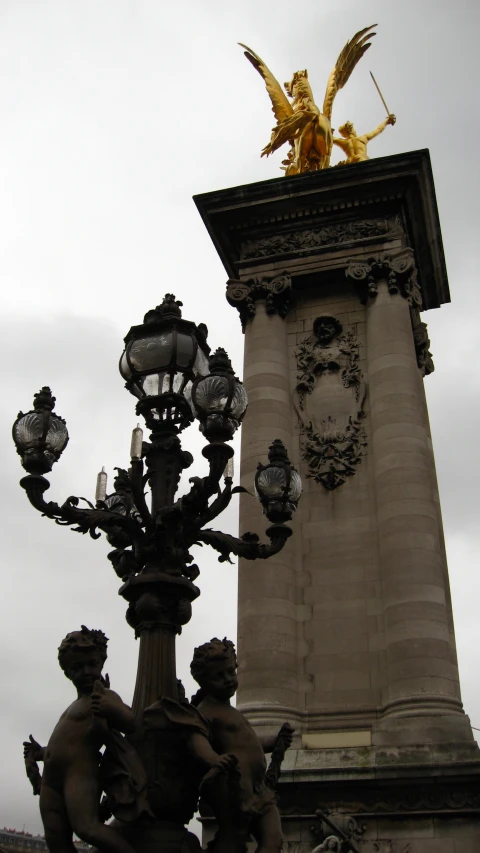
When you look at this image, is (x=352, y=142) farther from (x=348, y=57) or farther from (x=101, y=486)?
(x=101, y=486)

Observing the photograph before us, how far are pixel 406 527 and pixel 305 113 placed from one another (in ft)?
32.7

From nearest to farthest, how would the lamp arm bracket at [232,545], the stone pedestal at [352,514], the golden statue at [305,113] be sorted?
the lamp arm bracket at [232,545]
the stone pedestal at [352,514]
the golden statue at [305,113]

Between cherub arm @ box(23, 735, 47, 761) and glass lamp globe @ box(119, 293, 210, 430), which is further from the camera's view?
glass lamp globe @ box(119, 293, 210, 430)

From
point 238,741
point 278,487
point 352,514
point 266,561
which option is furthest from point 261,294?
point 238,741

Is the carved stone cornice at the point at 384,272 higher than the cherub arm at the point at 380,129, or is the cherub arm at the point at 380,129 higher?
the cherub arm at the point at 380,129

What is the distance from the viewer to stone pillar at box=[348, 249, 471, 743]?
13453mm

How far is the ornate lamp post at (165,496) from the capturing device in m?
6.93

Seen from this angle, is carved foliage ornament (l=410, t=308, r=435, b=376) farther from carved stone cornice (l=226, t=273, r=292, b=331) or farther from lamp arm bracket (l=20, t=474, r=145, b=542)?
lamp arm bracket (l=20, t=474, r=145, b=542)

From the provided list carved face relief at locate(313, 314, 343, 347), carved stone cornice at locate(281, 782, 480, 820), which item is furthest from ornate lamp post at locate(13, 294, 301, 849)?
carved face relief at locate(313, 314, 343, 347)

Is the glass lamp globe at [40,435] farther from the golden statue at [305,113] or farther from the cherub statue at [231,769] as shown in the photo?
the golden statue at [305,113]

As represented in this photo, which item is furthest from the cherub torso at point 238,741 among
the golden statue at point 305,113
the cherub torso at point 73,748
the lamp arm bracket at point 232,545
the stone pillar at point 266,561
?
the golden statue at point 305,113

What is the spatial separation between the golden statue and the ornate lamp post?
12.1 meters

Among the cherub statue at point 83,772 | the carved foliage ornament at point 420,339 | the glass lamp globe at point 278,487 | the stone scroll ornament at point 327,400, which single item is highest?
the carved foliage ornament at point 420,339

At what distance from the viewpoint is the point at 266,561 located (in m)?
15.3
